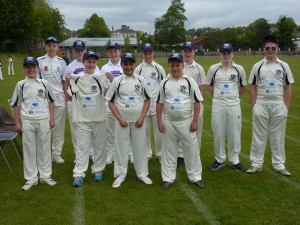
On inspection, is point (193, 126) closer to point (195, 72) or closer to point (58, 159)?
point (195, 72)

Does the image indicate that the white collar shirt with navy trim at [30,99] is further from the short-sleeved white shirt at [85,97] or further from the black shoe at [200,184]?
the black shoe at [200,184]

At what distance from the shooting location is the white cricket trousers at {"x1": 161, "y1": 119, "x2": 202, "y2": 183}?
5.12m

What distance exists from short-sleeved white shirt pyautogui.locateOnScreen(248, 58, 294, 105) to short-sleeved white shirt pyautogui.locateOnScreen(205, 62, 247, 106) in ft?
1.14

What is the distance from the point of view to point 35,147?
5.34 metres

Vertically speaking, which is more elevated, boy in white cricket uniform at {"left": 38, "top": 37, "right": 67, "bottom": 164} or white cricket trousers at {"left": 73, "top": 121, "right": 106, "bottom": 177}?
boy in white cricket uniform at {"left": 38, "top": 37, "right": 67, "bottom": 164}

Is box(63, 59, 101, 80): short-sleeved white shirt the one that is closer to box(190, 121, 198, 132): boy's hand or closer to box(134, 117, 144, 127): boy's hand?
box(134, 117, 144, 127): boy's hand

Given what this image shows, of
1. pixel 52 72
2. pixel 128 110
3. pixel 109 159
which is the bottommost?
pixel 109 159

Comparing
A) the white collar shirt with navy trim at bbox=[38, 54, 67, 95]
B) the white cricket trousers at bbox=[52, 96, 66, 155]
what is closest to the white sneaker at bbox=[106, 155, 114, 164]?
the white cricket trousers at bbox=[52, 96, 66, 155]

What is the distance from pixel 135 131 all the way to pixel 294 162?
348 centimetres

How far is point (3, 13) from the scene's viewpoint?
47812mm

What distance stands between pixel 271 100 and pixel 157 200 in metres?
2.78

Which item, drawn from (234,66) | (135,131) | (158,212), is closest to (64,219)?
(158,212)

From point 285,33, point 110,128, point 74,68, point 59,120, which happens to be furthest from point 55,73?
point 285,33

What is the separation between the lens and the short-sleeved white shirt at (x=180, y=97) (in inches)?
199
